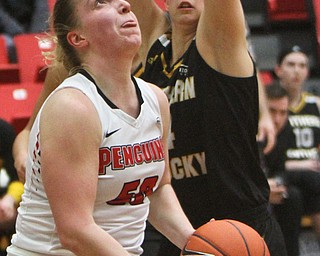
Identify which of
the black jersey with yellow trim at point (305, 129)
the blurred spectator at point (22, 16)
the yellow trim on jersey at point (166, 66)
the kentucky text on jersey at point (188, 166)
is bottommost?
the black jersey with yellow trim at point (305, 129)

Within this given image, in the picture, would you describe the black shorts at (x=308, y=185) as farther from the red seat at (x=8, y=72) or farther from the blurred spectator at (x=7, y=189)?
the red seat at (x=8, y=72)

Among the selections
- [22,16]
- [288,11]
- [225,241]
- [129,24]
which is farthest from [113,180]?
[288,11]

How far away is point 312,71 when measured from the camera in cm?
897

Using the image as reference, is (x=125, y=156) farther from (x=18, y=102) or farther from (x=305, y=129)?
(x=305, y=129)

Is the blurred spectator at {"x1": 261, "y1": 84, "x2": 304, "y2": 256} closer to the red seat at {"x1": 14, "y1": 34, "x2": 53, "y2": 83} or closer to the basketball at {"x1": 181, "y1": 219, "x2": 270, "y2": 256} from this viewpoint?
the red seat at {"x1": 14, "y1": 34, "x2": 53, "y2": 83}

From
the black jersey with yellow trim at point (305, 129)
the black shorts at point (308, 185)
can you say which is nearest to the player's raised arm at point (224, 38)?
the black shorts at point (308, 185)

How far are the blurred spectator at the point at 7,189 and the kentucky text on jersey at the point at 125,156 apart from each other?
7.93 ft

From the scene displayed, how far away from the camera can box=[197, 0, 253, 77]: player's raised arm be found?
342cm

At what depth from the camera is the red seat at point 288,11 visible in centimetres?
927

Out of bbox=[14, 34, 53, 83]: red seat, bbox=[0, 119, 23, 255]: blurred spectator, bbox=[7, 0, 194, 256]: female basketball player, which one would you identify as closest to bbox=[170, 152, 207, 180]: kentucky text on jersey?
bbox=[7, 0, 194, 256]: female basketball player

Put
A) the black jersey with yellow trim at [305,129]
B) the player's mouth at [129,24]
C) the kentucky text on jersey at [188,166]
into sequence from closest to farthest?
1. the player's mouth at [129,24]
2. the kentucky text on jersey at [188,166]
3. the black jersey with yellow trim at [305,129]

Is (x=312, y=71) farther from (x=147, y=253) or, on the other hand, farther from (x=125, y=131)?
(x=125, y=131)

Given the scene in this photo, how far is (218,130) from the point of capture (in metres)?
3.58


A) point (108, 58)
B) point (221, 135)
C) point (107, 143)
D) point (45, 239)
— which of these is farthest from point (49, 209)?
point (221, 135)
